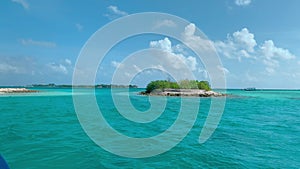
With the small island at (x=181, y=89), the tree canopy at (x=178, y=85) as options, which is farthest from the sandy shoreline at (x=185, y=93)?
the tree canopy at (x=178, y=85)

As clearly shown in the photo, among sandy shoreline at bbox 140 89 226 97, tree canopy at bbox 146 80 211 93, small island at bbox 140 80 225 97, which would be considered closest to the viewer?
sandy shoreline at bbox 140 89 226 97

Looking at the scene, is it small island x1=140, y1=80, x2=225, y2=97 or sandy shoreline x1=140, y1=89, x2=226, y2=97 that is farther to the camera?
small island x1=140, y1=80, x2=225, y2=97

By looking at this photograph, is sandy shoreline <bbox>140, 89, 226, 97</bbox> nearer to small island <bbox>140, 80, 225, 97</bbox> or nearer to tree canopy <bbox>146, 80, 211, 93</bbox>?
small island <bbox>140, 80, 225, 97</bbox>

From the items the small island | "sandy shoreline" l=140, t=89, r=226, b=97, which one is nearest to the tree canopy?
the small island

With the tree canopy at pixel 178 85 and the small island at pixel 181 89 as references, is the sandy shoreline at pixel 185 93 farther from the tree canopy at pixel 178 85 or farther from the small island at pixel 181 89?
the tree canopy at pixel 178 85

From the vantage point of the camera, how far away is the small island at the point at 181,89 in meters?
69.5

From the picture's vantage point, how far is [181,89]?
240 feet

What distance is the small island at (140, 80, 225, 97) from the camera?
69537 mm

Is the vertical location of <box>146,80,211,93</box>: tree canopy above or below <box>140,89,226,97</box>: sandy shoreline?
above

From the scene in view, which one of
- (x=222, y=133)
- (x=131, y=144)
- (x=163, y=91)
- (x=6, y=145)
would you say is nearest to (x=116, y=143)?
(x=131, y=144)

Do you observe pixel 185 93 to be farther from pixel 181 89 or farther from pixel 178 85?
pixel 178 85

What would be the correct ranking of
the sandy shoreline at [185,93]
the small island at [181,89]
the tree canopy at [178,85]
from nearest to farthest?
the sandy shoreline at [185,93] < the small island at [181,89] < the tree canopy at [178,85]

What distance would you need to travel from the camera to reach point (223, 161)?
29.9ft

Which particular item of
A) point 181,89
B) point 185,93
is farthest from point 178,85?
point 185,93
